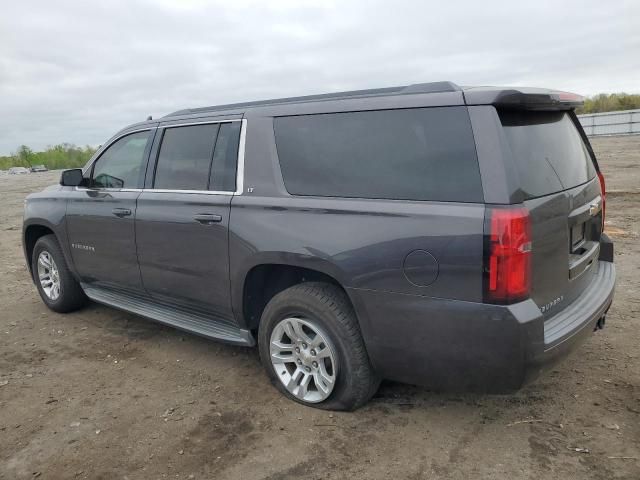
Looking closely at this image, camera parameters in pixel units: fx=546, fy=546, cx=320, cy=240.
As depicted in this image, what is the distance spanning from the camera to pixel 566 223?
9.50 feet

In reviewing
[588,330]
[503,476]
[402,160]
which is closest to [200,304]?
[402,160]

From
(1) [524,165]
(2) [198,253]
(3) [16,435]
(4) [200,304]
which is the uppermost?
(1) [524,165]

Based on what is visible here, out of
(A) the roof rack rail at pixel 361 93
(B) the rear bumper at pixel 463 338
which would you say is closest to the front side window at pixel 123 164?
(A) the roof rack rail at pixel 361 93

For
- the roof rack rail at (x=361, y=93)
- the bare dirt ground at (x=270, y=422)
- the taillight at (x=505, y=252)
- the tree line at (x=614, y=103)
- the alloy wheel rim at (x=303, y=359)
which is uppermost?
the tree line at (x=614, y=103)

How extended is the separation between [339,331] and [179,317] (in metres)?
1.58

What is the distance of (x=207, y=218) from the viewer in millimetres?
3682

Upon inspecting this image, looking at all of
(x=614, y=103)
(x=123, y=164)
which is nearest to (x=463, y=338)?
(x=123, y=164)

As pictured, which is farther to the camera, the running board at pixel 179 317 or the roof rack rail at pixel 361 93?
the running board at pixel 179 317

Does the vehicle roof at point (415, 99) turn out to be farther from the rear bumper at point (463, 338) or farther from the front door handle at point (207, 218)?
the rear bumper at point (463, 338)

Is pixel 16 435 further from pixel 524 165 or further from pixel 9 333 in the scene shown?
pixel 524 165

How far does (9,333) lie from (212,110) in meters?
2.91

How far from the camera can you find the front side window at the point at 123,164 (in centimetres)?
443

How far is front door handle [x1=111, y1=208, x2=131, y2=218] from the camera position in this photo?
14.2 ft

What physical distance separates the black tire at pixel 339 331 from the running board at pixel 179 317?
54cm
